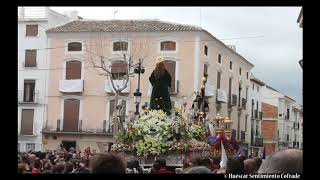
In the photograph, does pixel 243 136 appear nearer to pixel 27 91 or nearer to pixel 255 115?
pixel 255 115

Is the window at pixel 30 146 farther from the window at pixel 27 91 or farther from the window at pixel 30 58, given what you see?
the window at pixel 30 58

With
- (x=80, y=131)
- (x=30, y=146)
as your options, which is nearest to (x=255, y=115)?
(x=80, y=131)

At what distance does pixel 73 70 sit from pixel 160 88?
1.95 meters

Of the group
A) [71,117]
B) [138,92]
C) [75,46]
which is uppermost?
[75,46]

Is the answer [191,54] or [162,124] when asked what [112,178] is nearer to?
[191,54]

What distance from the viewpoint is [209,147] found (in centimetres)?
648

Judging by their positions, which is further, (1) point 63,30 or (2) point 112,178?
(1) point 63,30

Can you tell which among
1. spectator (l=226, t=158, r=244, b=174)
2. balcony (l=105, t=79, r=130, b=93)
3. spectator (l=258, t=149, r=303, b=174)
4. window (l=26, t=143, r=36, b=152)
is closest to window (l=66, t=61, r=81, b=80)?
balcony (l=105, t=79, r=130, b=93)

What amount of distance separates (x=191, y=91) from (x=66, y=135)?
1637mm

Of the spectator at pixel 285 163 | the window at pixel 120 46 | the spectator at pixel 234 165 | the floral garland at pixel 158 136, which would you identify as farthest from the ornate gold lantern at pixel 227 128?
the spectator at pixel 285 163

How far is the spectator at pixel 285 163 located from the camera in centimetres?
223

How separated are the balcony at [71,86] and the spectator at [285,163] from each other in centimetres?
289

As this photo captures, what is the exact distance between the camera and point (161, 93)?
6906 mm
